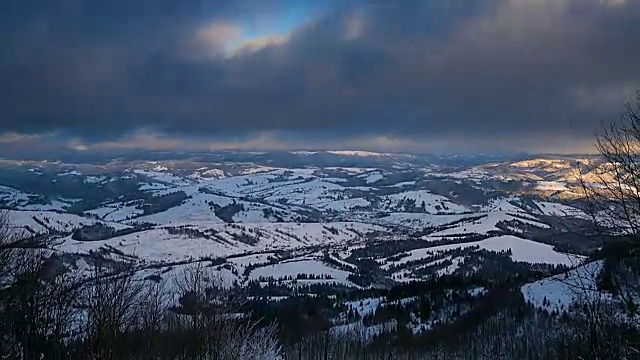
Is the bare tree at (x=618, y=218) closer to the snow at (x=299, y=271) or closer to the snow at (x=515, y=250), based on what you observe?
the snow at (x=299, y=271)

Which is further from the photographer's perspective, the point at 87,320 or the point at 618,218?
the point at 87,320

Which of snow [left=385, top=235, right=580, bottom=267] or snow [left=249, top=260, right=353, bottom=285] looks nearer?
snow [left=249, top=260, right=353, bottom=285]

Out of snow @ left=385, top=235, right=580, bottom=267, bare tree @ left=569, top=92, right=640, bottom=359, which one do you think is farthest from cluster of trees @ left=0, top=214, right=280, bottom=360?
snow @ left=385, top=235, right=580, bottom=267

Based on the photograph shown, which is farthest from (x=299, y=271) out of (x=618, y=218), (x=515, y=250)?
(x=618, y=218)

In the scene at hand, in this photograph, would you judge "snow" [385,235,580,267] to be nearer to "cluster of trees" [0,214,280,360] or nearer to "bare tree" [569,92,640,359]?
"cluster of trees" [0,214,280,360]

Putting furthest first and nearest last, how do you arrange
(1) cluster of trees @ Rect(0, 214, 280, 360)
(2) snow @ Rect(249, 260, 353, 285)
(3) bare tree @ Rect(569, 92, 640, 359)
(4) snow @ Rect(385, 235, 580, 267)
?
(4) snow @ Rect(385, 235, 580, 267) → (2) snow @ Rect(249, 260, 353, 285) → (1) cluster of trees @ Rect(0, 214, 280, 360) → (3) bare tree @ Rect(569, 92, 640, 359)

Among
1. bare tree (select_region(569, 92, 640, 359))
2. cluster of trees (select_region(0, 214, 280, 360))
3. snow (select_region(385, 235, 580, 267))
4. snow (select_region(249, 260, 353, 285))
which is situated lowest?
snow (select_region(249, 260, 353, 285))

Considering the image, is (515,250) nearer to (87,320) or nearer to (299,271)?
(299,271)

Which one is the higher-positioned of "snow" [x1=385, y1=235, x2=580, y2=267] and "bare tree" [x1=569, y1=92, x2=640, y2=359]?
"bare tree" [x1=569, y1=92, x2=640, y2=359]

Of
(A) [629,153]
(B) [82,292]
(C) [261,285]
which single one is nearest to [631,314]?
(A) [629,153]

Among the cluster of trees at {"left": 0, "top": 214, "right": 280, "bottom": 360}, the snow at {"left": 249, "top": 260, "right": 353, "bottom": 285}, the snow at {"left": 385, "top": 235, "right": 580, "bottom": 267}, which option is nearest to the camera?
the cluster of trees at {"left": 0, "top": 214, "right": 280, "bottom": 360}

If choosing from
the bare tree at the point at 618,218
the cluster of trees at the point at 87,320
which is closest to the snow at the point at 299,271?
the cluster of trees at the point at 87,320
